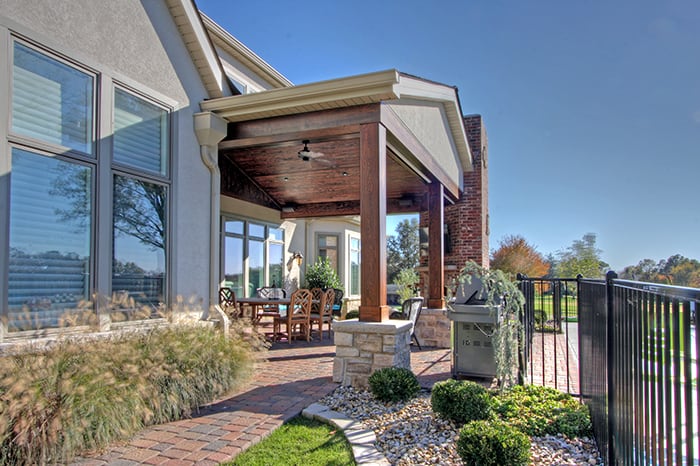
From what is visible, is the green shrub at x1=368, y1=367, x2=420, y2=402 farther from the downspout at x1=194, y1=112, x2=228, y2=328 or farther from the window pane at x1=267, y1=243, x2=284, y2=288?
the window pane at x1=267, y1=243, x2=284, y2=288

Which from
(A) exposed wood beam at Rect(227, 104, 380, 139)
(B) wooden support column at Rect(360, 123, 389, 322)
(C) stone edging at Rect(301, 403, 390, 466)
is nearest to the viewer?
(C) stone edging at Rect(301, 403, 390, 466)

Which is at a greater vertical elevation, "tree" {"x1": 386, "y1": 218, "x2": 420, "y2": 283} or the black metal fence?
"tree" {"x1": 386, "y1": 218, "x2": 420, "y2": 283}

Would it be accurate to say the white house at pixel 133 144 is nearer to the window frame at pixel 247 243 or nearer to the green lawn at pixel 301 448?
the green lawn at pixel 301 448

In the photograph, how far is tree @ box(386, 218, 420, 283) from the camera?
35062 millimetres

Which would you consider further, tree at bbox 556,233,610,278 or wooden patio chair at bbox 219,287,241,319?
tree at bbox 556,233,610,278

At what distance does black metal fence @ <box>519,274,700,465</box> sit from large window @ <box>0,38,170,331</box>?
3.89 metres

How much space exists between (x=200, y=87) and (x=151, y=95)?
882 mm

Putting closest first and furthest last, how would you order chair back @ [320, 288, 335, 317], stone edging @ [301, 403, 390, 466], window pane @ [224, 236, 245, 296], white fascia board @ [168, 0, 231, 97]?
stone edging @ [301, 403, 390, 466], white fascia board @ [168, 0, 231, 97], chair back @ [320, 288, 335, 317], window pane @ [224, 236, 245, 296]

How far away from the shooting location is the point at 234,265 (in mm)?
10836

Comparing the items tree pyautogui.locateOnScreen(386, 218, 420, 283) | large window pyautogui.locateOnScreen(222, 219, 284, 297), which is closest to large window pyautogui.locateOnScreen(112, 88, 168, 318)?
large window pyautogui.locateOnScreen(222, 219, 284, 297)

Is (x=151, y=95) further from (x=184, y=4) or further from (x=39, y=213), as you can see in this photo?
(x=39, y=213)

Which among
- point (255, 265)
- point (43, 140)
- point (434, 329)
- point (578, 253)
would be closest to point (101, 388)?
point (43, 140)

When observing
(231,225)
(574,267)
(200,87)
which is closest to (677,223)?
(574,267)

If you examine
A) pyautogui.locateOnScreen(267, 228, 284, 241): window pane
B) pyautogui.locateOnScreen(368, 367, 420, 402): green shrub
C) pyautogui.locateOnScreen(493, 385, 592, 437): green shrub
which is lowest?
pyautogui.locateOnScreen(493, 385, 592, 437): green shrub
